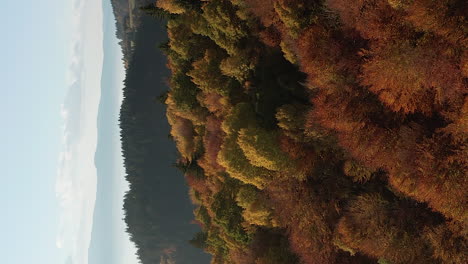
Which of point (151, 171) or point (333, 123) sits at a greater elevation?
point (151, 171)

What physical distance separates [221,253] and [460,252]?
25.6 metres

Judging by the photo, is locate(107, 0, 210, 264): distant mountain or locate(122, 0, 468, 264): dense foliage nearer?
locate(122, 0, 468, 264): dense foliage

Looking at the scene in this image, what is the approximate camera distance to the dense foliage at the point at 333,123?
20.9 m

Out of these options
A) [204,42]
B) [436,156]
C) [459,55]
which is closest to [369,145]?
[436,156]

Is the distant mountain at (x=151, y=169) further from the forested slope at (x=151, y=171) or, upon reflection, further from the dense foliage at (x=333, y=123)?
the dense foliage at (x=333, y=123)

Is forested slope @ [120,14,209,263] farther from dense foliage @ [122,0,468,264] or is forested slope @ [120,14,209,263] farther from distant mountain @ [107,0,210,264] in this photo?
dense foliage @ [122,0,468,264]

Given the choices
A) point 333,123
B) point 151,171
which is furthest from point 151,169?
point 333,123

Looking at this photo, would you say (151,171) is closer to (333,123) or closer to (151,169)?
(151,169)

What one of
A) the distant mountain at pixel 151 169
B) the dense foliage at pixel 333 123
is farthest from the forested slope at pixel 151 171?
the dense foliage at pixel 333 123

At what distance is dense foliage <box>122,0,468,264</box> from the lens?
2092 centimetres

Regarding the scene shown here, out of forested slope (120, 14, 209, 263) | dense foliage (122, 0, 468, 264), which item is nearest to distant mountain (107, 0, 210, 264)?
forested slope (120, 14, 209, 263)

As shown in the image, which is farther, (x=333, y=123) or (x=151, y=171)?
(x=151, y=171)

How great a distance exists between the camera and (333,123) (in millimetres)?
25984

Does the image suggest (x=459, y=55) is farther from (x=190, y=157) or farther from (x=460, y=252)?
(x=190, y=157)
